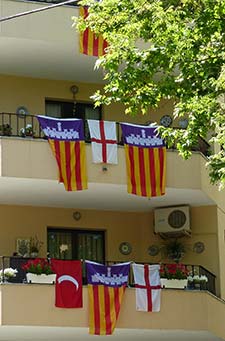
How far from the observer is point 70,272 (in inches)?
1037

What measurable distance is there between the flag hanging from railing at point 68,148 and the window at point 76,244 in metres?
2.83

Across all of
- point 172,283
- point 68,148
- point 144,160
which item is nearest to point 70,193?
point 68,148

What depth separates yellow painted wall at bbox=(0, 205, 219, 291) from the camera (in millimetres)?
28641

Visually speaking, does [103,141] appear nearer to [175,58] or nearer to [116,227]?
[116,227]

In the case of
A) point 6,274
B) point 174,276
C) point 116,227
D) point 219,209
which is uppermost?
point 219,209

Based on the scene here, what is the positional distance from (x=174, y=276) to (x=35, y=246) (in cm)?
366

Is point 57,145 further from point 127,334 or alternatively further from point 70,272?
point 127,334

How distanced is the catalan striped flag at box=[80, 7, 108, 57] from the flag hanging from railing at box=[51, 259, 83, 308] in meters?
5.10

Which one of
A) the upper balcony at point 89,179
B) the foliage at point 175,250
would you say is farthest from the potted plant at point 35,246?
the foliage at point 175,250

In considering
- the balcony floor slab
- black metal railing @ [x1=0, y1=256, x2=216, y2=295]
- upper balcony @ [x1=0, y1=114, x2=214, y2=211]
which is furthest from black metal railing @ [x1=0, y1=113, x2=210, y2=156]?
the balcony floor slab

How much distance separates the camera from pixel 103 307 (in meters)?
26.2

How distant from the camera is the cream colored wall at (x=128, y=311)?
25.5m

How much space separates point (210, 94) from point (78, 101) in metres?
9.89

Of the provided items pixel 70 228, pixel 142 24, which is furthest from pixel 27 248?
pixel 142 24
